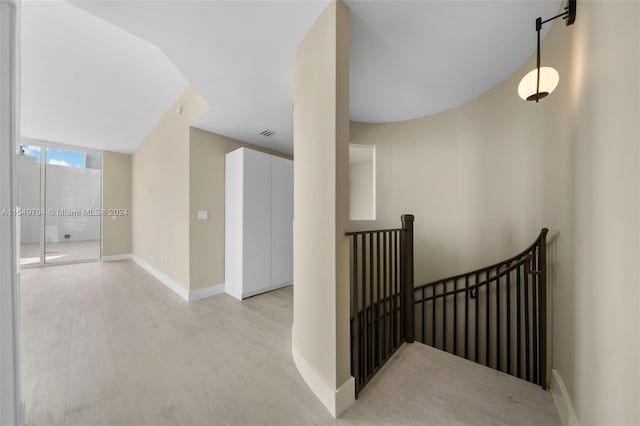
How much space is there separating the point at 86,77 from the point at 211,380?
3789mm

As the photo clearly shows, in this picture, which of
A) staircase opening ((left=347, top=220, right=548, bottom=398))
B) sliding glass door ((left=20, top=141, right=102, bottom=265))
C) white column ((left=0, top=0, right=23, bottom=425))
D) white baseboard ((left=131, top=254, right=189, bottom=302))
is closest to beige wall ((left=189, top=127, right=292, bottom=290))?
Answer: white baseboard ((left=131, top=254, right=189, bottom=302))

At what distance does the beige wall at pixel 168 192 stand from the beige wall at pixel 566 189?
2.91 m

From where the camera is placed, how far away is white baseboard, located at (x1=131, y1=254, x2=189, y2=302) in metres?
3.18

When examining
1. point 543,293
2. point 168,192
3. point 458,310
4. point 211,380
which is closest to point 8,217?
point 211,380

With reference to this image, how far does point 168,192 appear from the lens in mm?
3730

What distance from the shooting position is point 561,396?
140 centimetres

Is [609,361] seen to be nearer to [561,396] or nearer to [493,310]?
[561,396]

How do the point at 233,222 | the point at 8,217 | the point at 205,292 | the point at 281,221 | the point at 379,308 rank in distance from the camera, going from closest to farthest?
the point at 8,217, the point at 379,308, the point at 205,292, the point at 233,222, the point at 281,221

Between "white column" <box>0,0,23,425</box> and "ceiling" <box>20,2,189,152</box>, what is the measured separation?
163 centimetres

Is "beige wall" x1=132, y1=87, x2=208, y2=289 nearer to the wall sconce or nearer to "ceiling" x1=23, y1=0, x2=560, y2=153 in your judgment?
"ceiling" x1=23, y1=0, x2=560, y2=153

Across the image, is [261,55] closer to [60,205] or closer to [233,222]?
[233,222]

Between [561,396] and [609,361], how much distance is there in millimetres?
836

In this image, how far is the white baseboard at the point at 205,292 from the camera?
3083 millimetres

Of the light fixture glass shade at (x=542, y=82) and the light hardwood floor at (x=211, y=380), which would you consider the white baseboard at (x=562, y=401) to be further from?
the light fixture glass shade at (x=542, y=82)
